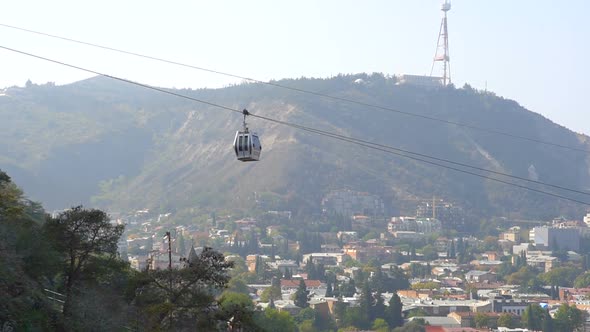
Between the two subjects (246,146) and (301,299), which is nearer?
(246,146)

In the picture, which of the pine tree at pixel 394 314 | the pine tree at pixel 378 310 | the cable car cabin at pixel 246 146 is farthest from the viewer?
the pine tree at pixel 378 310

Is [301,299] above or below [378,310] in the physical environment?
above

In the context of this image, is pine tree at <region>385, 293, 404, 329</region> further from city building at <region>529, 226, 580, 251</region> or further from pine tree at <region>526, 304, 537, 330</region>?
city building at <region>529, 226, 580, 251</region>

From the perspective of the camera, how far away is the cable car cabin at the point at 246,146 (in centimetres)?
2612

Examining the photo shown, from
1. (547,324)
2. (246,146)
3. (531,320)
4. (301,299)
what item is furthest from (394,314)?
(246,146)

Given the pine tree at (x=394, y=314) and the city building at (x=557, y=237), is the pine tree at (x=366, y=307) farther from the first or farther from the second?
the city building at (x=557, y=237)

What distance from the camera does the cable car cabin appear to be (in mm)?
26117

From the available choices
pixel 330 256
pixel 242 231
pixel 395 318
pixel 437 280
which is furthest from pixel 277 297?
pixel 242 231

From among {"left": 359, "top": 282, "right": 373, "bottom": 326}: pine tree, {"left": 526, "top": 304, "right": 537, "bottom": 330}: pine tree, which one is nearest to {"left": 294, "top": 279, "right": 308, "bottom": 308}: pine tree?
{"left": 359, "top": 282, "right": 373, "bottom": 326}: pine tree

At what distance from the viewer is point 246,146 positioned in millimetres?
26094

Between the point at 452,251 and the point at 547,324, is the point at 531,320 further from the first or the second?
the point at 452,251

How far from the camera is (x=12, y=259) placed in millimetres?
20578

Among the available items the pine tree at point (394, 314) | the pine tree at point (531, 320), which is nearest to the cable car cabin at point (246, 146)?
the pine tree at point (394, 314)

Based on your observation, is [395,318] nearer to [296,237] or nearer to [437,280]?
[437,280]
